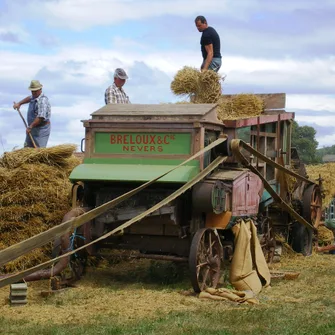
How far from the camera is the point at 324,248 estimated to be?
1402 centimetres

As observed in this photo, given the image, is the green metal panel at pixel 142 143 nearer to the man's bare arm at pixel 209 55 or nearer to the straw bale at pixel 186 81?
the straw bale at pixel 186 81

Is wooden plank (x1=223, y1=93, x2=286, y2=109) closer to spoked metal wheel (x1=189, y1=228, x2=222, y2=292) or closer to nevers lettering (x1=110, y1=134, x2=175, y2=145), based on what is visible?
nevers lettering (x1=110, y1=134, x2=175, y2=145)

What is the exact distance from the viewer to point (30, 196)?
428 inches

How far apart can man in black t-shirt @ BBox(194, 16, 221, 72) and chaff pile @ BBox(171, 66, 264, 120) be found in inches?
20.0

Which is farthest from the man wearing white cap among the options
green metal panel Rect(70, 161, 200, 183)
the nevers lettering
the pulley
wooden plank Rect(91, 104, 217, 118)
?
the pulley

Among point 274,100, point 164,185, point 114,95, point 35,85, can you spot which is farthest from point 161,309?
point 274,100

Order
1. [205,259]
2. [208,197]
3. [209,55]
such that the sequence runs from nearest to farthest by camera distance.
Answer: [208,197]
[205,259]
[209,55]

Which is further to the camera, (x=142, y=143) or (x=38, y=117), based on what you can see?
(x=38, y=117)

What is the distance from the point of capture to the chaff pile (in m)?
12.1

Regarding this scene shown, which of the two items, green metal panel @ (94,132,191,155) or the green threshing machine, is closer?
the green threshing machine

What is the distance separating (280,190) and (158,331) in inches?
249

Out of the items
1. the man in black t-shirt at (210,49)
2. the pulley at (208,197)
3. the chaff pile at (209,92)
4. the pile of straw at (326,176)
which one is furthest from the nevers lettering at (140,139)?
the pile of straw at (326,176)

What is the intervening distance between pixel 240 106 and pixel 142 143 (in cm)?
259

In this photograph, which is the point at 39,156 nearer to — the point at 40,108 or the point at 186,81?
the point at 40,108
